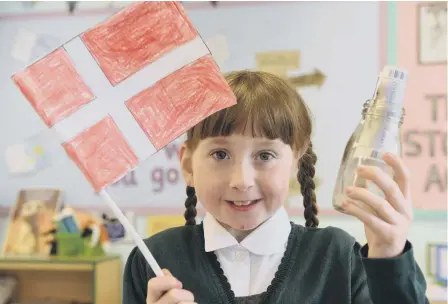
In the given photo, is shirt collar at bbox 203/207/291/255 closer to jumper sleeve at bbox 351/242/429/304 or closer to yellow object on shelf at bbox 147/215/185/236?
jumper sleeve at bbox 351/242/429/304

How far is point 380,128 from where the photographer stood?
24.9 inches

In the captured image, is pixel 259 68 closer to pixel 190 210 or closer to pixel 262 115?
pixel 190 210

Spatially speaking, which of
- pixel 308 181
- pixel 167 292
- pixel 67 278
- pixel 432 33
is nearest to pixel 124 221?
pixel 167 292

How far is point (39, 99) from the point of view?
26.7 inches

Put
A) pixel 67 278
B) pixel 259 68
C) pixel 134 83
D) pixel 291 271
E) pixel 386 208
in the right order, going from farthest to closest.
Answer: pixel 67 278 < pixel 259 68 < pixel 291 271 < pixel 134 83 < pixel 386 208

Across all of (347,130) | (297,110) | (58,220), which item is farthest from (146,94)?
(58,220)

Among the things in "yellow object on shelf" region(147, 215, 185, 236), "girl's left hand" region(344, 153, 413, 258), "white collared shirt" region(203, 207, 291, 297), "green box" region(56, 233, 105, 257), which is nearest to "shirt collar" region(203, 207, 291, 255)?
"white collared shirt" region(203, 207, 291, 297)

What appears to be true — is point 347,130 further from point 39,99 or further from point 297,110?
point 39,99

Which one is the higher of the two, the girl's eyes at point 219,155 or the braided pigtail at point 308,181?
the girl's eyes at point 219,155

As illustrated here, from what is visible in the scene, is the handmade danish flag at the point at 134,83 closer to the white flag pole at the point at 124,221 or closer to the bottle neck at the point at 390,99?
the white flag pole at the point at 124,221

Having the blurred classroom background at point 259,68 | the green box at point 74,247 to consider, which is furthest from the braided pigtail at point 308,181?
the green box at point 74,247

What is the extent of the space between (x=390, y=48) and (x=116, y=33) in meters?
1.60

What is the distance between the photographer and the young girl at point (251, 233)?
30.0 inches

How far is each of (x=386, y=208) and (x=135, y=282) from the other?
463mm
